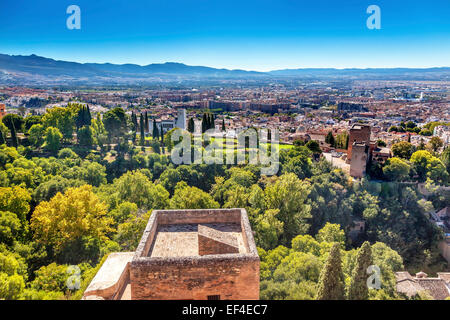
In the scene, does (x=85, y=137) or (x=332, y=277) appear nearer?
(x=332, y=277)

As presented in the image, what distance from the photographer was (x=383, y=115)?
271ft

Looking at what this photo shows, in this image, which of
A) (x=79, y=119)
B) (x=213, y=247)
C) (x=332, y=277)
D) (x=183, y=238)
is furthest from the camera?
(x=79, y=119)

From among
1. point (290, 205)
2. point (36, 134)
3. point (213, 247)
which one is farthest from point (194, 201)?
point (36, 134)

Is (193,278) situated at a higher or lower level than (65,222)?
higher

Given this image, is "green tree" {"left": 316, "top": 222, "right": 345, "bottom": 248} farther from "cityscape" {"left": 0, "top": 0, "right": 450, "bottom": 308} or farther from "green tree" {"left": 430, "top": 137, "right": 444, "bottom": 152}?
"green tree" {"left": 430, "top": 137, "right": 444, "bottom": 152}

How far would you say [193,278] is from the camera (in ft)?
21.1

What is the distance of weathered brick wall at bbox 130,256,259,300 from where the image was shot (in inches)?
251

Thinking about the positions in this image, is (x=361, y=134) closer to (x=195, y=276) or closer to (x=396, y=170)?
(x=396, y=170)

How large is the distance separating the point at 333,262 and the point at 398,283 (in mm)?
7367

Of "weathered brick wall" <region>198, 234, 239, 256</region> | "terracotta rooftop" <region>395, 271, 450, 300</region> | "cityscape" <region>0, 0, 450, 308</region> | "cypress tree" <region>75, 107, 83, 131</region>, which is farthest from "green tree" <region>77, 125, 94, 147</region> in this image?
"terracotta rooftop" <region>395, 271, 450, 300</region>

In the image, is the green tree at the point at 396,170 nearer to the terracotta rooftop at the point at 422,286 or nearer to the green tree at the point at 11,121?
the terracotta rooftop at the point at 422,286

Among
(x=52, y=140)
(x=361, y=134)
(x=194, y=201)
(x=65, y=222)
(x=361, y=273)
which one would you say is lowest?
(x=361, y=273)

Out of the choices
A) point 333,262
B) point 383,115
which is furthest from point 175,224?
point 383,115

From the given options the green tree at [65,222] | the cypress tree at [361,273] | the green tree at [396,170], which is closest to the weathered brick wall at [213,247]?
the cypress tree at [361,273]
